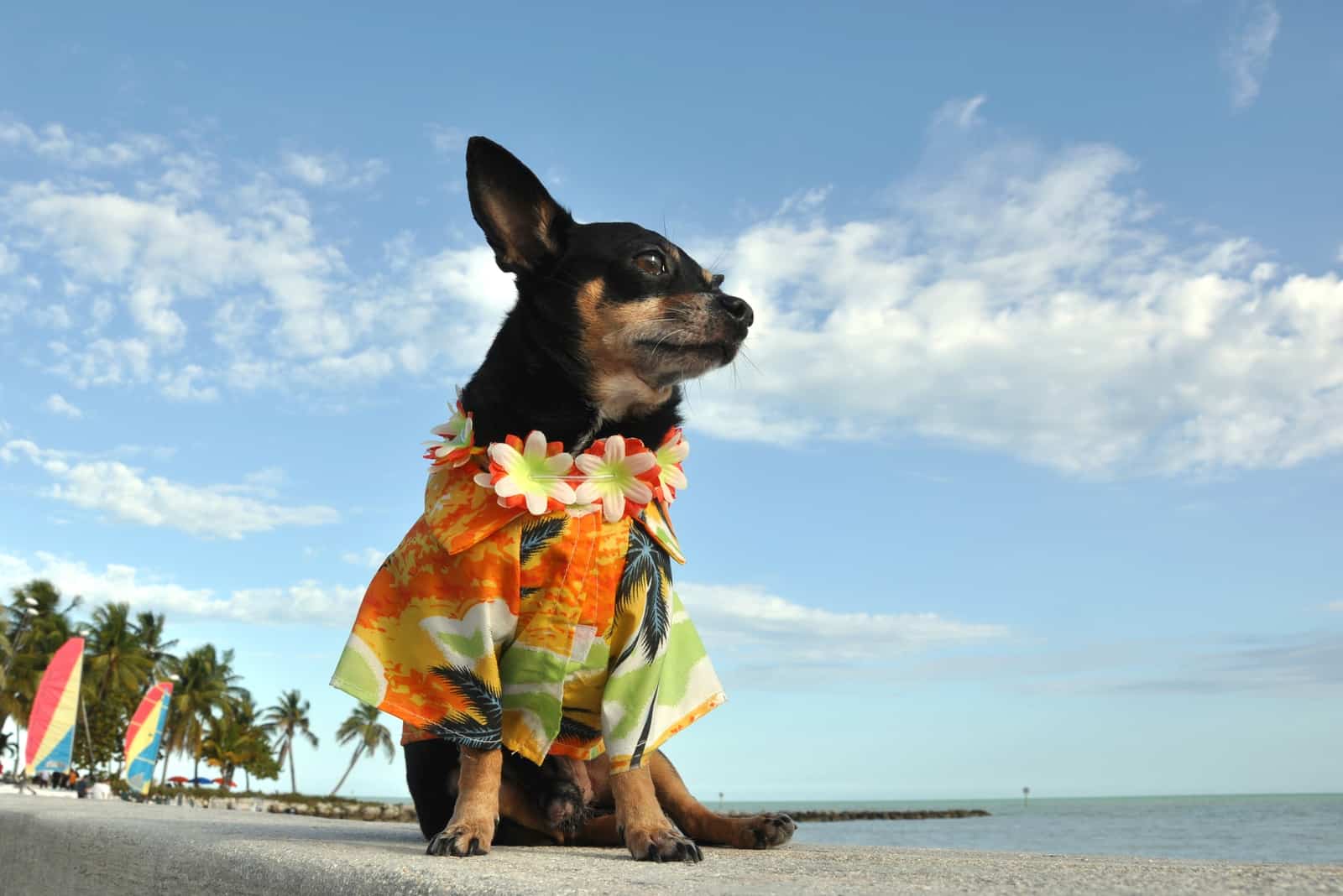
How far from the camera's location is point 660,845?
3.32m

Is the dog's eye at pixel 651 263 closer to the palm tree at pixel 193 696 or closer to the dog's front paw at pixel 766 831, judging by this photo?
the dog's front paw at pixel 766 831

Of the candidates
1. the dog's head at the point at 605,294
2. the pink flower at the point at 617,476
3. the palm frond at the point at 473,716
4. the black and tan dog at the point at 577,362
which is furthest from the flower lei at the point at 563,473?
the palm frond at the point at 473,716

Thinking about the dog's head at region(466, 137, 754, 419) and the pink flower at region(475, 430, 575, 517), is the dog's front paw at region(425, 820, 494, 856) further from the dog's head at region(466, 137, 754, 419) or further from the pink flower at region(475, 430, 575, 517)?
the dog's head at region(466, 137, 754, 419)

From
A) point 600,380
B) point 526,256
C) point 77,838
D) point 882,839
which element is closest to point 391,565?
point 600,380

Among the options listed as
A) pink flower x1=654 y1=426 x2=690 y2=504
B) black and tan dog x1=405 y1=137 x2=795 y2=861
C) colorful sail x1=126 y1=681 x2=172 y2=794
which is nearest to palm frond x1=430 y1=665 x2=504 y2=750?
black and tan dog x1=405 y1=137 x2=795 y2=861

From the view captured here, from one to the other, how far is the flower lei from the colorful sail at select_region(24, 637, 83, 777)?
24448 mm

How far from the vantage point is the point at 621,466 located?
151 inches

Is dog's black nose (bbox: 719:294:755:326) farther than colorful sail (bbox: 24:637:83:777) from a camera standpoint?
No

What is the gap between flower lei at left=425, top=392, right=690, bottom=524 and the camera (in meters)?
3.66

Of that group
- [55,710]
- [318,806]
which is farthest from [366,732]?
[55,710]

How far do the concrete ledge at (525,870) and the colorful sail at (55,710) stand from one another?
22759 mm

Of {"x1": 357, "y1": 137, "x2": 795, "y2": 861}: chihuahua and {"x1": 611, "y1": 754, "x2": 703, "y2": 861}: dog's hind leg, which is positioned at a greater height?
{"x1": 357, "y1": 137, "x2": 795, "y2": 861}: chihuahua

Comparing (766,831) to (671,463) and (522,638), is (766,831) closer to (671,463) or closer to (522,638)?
(522,638)

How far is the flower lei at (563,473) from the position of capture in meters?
3.66
